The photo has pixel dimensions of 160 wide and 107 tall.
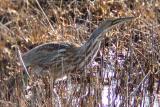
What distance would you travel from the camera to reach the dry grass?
576 centimetres

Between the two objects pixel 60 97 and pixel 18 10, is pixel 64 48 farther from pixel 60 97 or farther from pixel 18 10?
pixel 18 10

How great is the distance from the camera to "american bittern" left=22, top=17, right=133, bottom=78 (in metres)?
6.50

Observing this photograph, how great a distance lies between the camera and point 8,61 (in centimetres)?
711

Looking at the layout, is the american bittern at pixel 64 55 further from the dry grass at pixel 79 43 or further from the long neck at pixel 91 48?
the dry grass at pixel 79 43

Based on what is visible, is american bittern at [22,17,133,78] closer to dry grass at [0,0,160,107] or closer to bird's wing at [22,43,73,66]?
bird's wing at [22,43,73,66]

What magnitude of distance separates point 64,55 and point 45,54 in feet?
0.54

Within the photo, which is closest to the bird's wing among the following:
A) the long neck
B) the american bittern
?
the american bittern

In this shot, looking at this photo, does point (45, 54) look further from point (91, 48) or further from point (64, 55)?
point (91, 48)

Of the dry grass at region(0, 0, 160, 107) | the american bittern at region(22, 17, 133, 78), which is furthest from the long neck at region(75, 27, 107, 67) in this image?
the dry grass at region(0, 0, 160, 107)

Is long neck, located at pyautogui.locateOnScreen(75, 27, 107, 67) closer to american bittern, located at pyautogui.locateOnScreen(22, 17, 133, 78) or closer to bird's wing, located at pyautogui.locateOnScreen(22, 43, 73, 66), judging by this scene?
american bittern, located at pyautogui.locateOnScreen(22, 17, 133, 78)

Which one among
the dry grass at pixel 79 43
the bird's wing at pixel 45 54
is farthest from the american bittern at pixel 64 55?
the dry grass at pixel 79 43

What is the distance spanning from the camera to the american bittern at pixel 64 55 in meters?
6.50

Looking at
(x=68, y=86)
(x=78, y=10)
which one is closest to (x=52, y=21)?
(x=78, y=10)

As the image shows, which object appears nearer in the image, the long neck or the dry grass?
the dry grass
